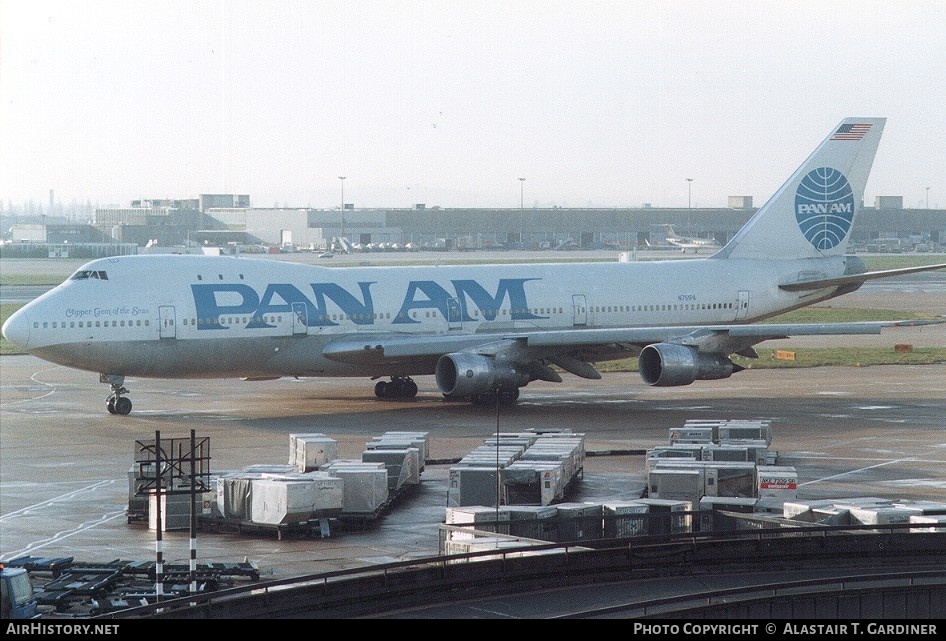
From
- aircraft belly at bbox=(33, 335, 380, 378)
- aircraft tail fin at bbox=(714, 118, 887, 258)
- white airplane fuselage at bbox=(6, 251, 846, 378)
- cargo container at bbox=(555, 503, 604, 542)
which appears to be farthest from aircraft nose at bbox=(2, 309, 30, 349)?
aircraft tail fin at bbox=(714, 118, 887, 258)

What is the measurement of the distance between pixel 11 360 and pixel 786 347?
40.6 metres

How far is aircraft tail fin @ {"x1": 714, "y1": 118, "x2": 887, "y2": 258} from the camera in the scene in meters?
58.6

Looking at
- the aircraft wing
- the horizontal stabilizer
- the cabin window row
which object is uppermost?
the horizontal stabilizer

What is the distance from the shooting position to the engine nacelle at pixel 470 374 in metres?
46.7

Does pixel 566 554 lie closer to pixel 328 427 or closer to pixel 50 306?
pixel 328 427

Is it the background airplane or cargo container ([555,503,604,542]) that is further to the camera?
the background airplane

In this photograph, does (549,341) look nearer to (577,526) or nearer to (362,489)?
(362,489)

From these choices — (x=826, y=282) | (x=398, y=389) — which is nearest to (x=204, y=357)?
(x=398, y=389)

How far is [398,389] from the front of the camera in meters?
52.8

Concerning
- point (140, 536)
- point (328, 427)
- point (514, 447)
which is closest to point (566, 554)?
point (140, 536)

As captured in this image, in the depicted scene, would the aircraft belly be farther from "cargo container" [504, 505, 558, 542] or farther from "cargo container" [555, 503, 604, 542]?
"cargo container" [555, 503, 604, 542]

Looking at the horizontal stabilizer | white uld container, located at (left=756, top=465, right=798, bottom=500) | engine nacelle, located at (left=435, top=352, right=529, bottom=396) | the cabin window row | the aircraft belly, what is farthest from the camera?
the horizontal stabilizer

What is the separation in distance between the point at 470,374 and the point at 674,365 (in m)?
6.84

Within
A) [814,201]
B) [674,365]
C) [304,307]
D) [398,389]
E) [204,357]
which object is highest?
[814,201]
